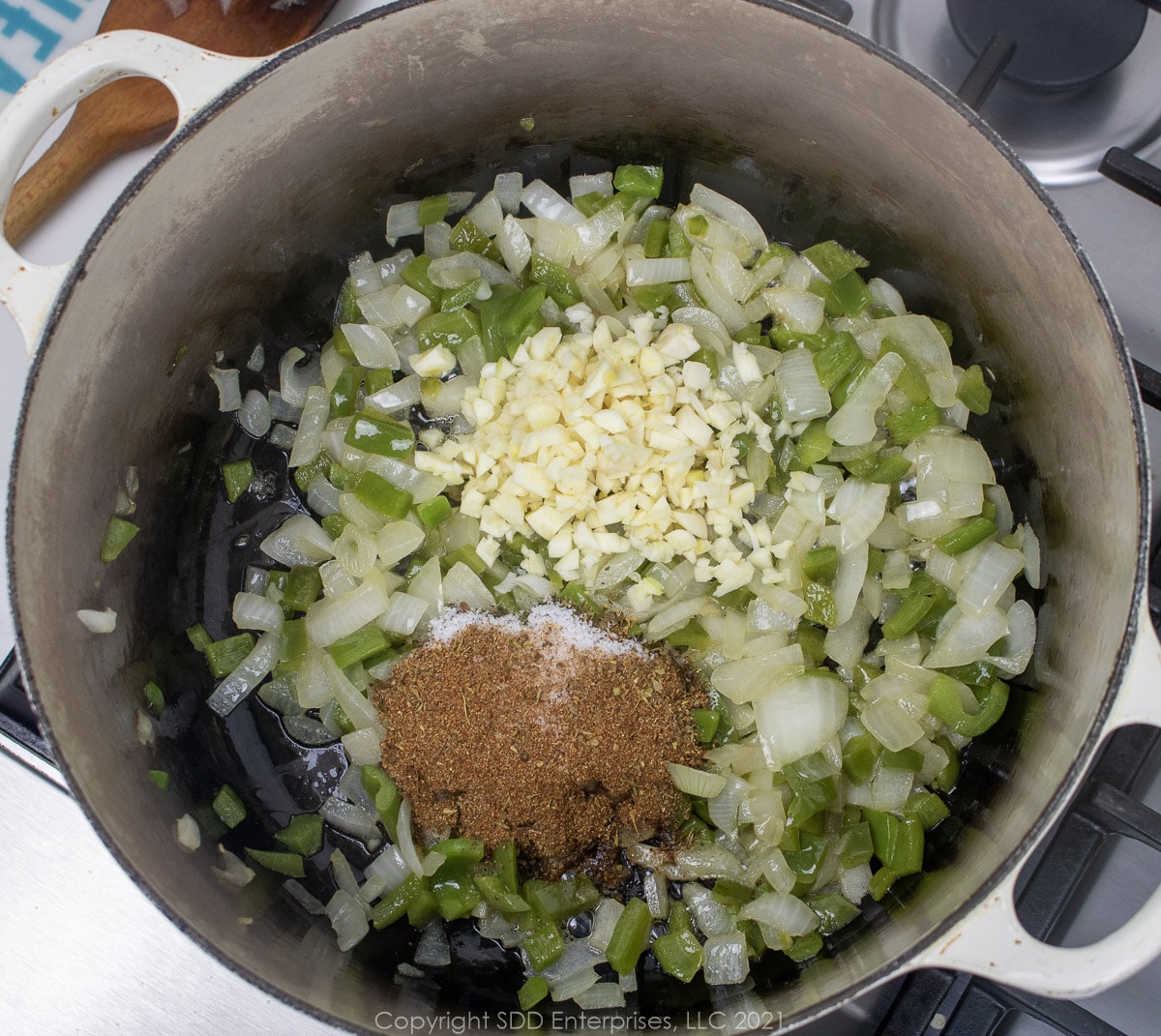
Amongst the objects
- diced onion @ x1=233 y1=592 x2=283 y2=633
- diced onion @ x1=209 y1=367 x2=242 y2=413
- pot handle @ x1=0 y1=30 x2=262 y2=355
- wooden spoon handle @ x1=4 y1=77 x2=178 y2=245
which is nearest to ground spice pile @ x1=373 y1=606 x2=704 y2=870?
diced onion @ x1=233 y1=592 x2=283 y2=633

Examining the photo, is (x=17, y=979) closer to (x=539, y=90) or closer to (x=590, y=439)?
(x=590, y=439)

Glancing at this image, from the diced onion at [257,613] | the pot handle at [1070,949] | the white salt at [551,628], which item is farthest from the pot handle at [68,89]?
the pot handle at [1070,949]

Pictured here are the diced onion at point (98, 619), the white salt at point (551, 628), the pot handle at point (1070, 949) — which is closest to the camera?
the pot handle at point (1070, 949)

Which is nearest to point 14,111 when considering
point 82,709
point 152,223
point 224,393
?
point 152,223

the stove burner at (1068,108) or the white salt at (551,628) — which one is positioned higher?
the stove burner at (1068,108)

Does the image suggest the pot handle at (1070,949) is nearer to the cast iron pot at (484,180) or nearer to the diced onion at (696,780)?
the cast iron pot at (484,180)

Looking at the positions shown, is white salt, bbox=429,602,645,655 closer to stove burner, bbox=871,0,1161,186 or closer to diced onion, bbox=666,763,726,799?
diced onion, bbox=666,763,726,799

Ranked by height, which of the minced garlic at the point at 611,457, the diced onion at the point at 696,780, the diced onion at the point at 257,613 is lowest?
the diced onion at the point at 257,613
